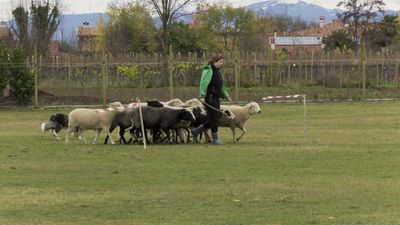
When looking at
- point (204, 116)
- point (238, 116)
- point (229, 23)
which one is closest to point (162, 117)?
point (204, 116)

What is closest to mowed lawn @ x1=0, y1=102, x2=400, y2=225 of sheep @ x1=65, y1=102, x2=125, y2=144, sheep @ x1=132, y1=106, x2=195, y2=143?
sheep @ x1=65, y1=102, x2=125, y2=144

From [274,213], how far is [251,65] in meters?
32.8

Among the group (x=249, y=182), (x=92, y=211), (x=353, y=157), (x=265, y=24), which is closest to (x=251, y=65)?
(x=353, y=157)

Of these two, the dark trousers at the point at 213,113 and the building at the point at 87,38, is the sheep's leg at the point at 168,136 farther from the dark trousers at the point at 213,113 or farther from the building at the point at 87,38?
the building at the point at 87,38

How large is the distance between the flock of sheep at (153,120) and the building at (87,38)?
58.0 meters

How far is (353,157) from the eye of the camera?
15484 millimetres

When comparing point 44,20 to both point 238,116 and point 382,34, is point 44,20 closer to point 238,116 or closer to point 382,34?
point 382,34

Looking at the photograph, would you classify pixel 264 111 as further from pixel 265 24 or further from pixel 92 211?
pixel 265 24

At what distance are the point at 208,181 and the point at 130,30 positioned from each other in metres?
63.7

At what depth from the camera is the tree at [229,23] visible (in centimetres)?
8669

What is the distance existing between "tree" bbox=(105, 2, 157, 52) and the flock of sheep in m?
36.0

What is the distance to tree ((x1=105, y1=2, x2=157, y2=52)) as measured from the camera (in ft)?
188

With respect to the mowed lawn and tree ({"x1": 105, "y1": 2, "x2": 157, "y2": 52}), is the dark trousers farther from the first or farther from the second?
tree ({"x1": 105, "y1": 2, "x2": 157, "y2": 52})

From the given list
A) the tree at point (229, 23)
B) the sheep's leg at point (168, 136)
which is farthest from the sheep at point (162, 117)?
the tree at point (229, 23)
